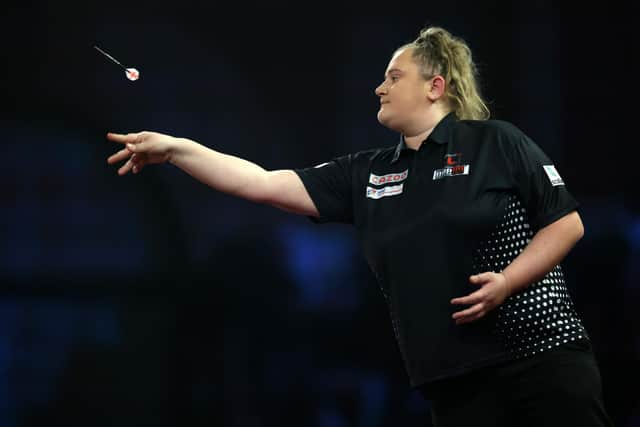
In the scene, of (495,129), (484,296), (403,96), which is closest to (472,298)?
(484,296)

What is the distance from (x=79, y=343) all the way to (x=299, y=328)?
0.82 metres

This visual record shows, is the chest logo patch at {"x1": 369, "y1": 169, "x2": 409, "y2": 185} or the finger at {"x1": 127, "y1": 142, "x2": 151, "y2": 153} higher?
the finger at {"x1": 127, "y1": 142, "x2": 151, "y2": 153}

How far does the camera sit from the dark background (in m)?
2.78

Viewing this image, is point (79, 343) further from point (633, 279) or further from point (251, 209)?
point (633, 279)

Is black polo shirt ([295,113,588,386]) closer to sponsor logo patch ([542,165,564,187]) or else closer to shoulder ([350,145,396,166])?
sponsor logo patch ([542,165,564,187])

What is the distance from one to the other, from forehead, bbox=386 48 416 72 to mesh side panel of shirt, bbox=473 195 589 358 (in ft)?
1.49

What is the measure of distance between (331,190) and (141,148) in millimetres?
486

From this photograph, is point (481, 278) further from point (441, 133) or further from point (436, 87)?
point (436, 87)

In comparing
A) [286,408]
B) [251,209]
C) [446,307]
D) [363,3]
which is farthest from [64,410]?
[363,3]

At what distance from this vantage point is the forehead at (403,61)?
73.9 inches

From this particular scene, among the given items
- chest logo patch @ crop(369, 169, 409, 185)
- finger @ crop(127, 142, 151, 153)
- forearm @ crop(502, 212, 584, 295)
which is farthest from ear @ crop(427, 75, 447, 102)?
finger @ crop(127, 142, 151, 153)

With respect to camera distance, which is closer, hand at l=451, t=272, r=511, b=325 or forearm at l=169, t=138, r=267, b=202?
hand at l=451, t=272, r=511, b=325

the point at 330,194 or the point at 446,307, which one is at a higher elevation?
the point at 330,194

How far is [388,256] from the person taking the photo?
1683mm
